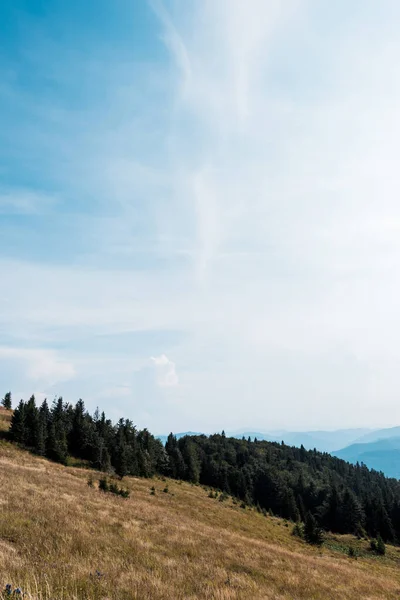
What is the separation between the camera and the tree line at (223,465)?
67875mm

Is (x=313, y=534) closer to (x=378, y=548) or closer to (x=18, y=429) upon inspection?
(x=378, y=548)

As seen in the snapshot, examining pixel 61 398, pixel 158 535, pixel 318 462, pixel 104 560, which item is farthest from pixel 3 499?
pixel 318 462

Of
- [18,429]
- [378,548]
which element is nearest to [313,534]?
[378,548]

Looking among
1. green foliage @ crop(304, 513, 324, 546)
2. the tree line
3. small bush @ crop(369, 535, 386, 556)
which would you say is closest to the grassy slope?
green foliage @ crop(304, 513, 324, 546)

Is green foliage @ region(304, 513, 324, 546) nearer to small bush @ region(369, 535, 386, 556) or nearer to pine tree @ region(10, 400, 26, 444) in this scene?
small bush @ region(369, 535, 386, 556)

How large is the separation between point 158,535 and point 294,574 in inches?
252

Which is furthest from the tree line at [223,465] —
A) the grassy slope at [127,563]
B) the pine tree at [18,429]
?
the grassy slope at [127,563]

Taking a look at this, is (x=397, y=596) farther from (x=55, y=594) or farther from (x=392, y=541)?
(x=392, y=541)

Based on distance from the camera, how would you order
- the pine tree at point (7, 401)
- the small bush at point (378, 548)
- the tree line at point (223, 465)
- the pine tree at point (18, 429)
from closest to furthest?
the small bush at point (378, 548) → the pine tree at point (18, 429) → the tree line at point (223, 465) → the pine tree at point (7, 401)

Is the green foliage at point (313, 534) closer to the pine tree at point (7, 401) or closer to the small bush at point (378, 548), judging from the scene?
the small bush at point (378, 548)

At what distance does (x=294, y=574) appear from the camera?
1468cm

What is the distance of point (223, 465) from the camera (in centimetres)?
13112

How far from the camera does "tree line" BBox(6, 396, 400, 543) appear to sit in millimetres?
67875

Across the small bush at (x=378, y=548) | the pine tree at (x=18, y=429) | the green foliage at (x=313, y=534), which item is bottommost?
the small bush at (x=378, y=548)
